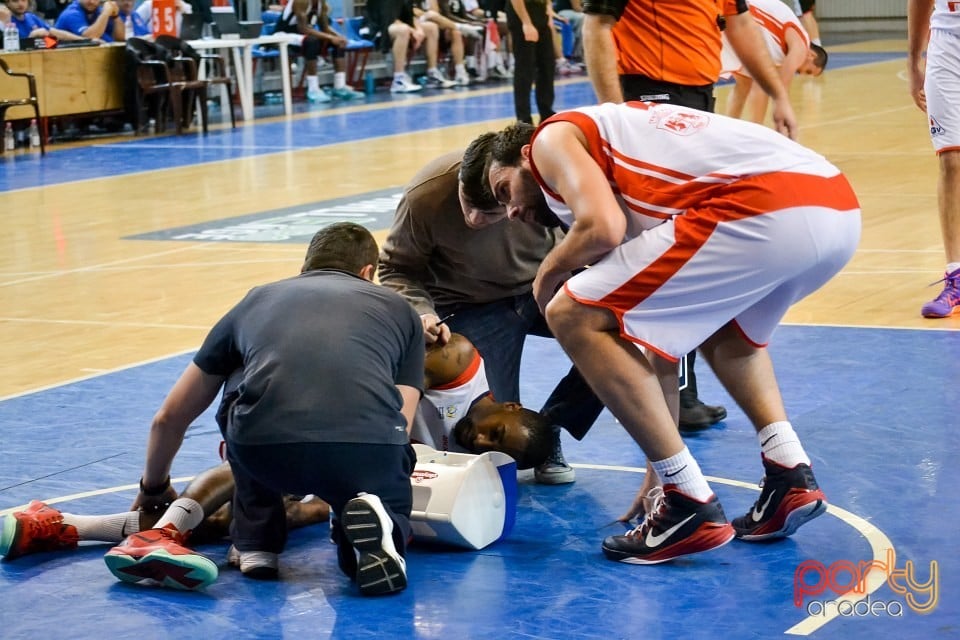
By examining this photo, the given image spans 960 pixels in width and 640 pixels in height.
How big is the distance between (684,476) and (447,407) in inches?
37.0

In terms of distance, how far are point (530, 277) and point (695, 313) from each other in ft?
4.02

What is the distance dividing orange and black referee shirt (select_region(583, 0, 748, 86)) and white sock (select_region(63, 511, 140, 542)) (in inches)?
103

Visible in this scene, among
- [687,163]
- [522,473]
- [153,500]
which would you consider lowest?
[522,473]

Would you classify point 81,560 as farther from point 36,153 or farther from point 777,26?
point 36,153

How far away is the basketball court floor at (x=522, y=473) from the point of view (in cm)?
354

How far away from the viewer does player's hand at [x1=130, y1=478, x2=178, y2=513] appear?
13.6 feet

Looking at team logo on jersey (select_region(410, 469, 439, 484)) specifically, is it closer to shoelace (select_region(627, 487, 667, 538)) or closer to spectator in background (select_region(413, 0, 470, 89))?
shoelace (select_region(627, 487, 667, 538))

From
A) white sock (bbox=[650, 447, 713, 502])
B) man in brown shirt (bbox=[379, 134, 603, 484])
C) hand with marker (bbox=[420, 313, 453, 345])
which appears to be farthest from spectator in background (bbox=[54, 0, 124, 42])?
white sock (bbox=[650, 447, 713, 502])

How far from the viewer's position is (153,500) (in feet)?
13.6

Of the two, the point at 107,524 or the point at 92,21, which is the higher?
the point at 92,21

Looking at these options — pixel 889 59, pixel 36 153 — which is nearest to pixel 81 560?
pixel 36 153

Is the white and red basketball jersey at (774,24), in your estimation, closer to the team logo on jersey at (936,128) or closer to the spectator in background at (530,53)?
the spectator in background at (530,53)

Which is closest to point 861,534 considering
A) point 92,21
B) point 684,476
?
point 684,476

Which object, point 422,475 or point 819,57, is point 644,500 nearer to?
point 422,475
